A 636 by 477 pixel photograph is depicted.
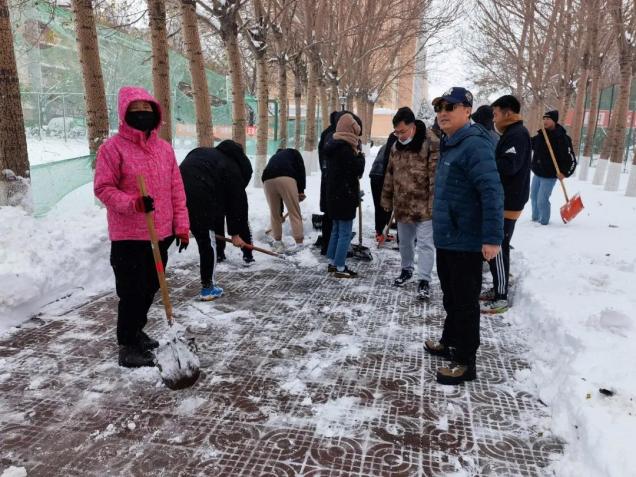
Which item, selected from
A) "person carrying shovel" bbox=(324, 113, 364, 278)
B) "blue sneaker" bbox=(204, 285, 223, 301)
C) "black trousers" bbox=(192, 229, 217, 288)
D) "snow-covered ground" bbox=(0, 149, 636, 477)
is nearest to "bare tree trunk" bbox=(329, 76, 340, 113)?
"snow-covered ground" bbox=(0, 149, 636, 477)

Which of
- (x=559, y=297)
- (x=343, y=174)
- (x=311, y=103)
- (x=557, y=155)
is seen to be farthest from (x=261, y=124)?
(x=559, y=297)

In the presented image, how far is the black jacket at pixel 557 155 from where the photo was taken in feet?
24.9

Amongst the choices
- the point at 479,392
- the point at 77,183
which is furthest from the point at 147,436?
the point at 77,183

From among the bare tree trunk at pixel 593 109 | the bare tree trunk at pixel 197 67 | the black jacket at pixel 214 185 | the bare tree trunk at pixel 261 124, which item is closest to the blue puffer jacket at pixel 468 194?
the black jacket at pixel 214 185

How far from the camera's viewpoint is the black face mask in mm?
3070

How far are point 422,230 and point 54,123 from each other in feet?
50.5

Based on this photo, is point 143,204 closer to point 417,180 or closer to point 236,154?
point 236,154

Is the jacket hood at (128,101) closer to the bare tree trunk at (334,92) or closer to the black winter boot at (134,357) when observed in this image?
the black winter boot at (134,357)

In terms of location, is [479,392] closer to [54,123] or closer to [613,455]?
[613,455]

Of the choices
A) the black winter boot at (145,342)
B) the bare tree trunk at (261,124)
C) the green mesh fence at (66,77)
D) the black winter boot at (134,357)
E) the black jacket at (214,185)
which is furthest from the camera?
the green mesh fence at (66,77)

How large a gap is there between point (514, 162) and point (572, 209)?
405 cm

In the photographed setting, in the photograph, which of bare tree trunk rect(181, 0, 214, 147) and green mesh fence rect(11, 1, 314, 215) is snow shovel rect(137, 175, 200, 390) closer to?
bare tree trunk rect(181, 0, 214, 147)

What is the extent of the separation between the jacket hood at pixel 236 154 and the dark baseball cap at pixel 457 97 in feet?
7.45

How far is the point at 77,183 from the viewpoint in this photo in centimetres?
745
